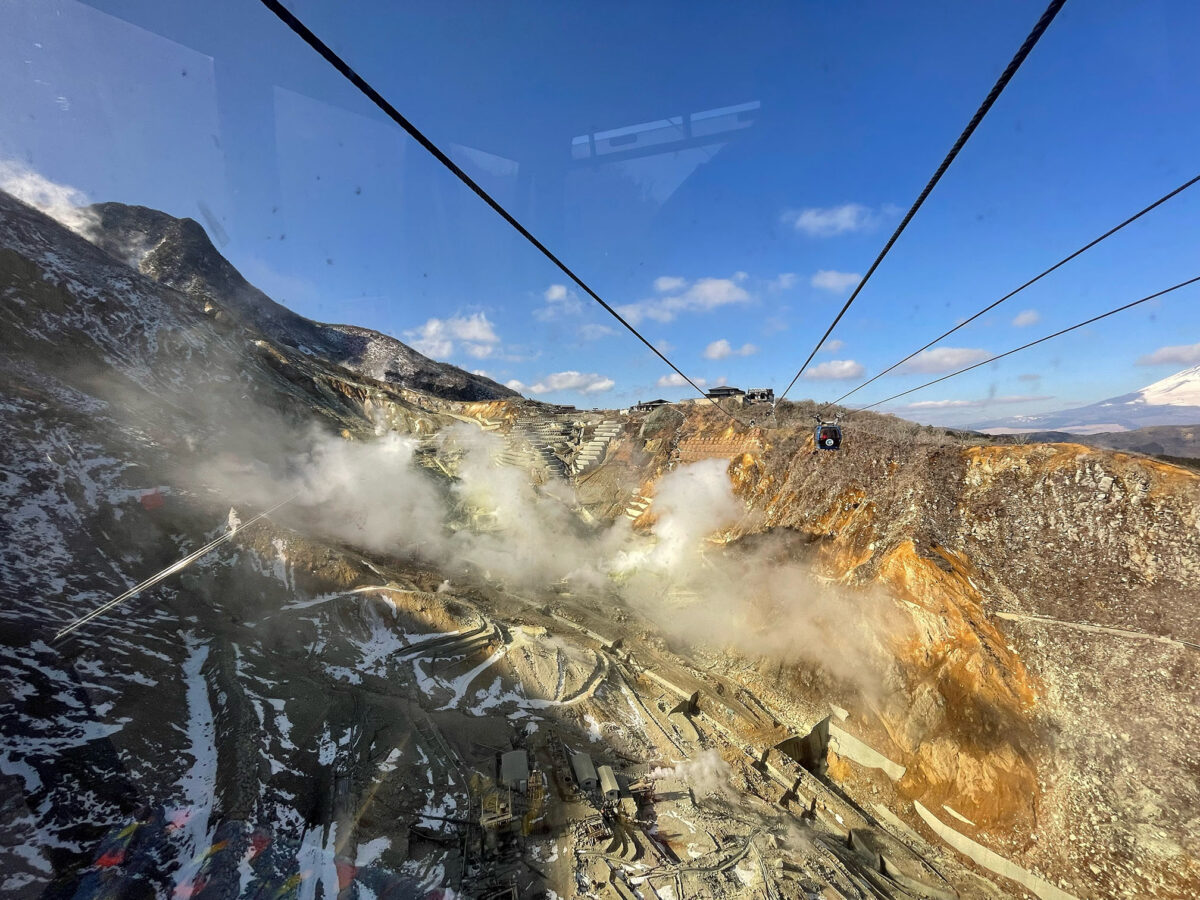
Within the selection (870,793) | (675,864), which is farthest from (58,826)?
(870,793)

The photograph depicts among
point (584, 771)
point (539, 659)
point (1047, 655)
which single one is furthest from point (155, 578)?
point (1047, 655)

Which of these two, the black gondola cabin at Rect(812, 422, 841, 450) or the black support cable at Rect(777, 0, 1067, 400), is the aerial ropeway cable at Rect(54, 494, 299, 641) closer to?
the black support cable at Rect(777, 0, 1067, 400)

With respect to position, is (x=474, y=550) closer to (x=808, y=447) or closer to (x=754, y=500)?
(x=754, y=500)

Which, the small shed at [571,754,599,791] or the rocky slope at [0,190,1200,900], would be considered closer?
the rocky slope at [0,190,1200,900]

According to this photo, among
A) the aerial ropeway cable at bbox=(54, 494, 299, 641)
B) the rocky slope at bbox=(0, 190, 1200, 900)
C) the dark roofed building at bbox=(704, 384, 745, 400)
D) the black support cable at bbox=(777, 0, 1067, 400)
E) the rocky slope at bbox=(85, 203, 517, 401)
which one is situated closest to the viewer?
the black support cable at bbox=(777, 0, 1067, 400)

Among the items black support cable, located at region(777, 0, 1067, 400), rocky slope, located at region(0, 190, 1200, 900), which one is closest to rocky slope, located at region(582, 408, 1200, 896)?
rocky slope, located at region(0, 190, 1200, 900)

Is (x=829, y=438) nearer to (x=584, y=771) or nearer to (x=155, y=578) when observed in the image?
(x=584, y=771)

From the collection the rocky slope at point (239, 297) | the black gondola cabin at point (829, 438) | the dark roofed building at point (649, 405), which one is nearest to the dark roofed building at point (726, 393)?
the dark roofed building at point (649, 405)
